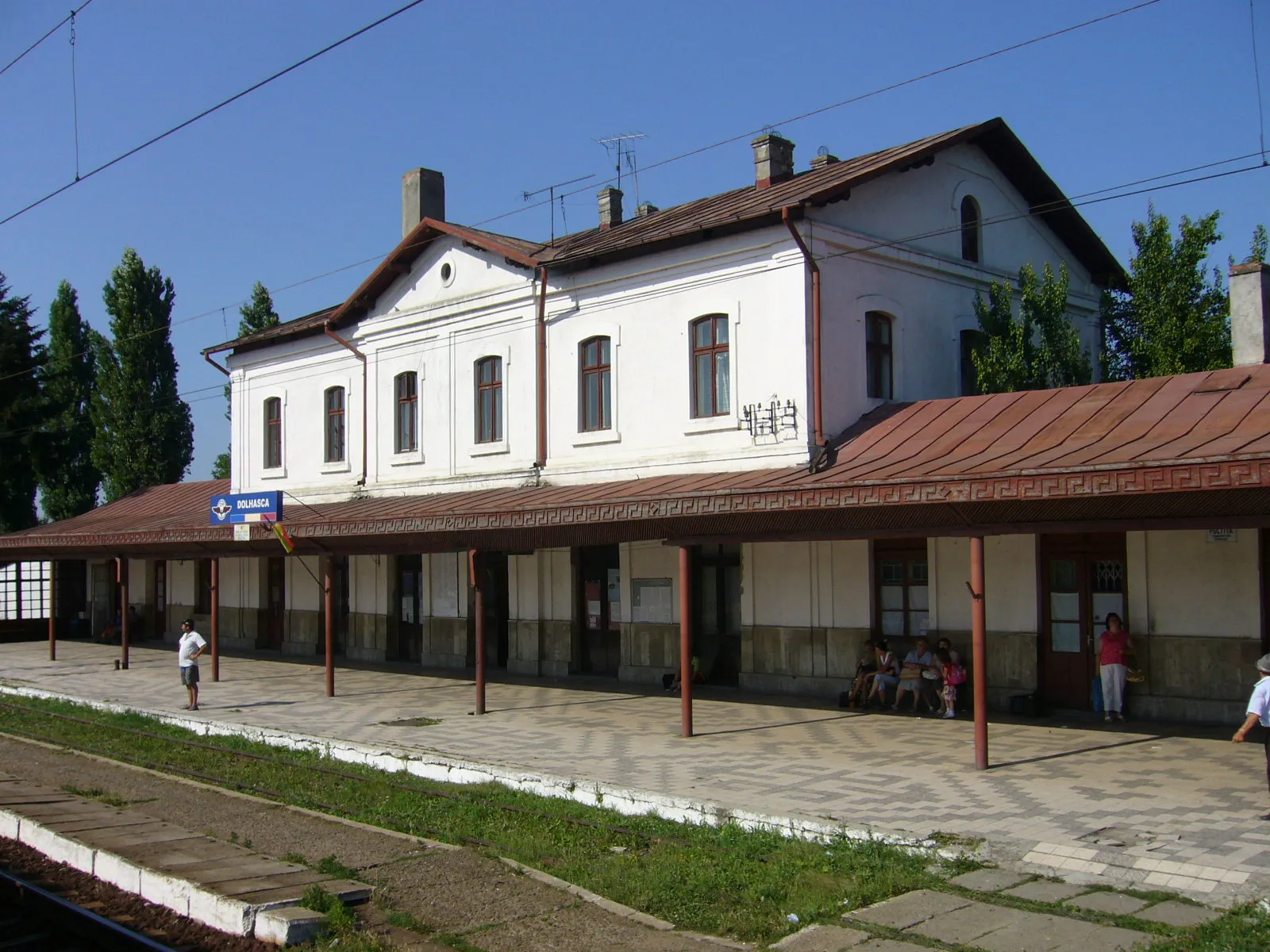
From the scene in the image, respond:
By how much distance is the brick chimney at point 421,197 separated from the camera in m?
26.4

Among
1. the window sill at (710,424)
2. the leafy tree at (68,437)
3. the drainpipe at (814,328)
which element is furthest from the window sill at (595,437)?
the leafy tree at (68,437)

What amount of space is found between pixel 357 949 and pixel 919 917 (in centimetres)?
331

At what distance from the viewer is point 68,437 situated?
43.0 metres

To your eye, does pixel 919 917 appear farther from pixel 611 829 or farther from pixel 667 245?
pixel 667 245

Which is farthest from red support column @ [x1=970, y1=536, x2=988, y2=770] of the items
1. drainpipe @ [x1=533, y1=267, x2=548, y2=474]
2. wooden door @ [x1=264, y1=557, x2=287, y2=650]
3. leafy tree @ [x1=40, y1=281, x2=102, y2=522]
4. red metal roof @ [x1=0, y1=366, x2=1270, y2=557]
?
leafy tree @ [x1=40, y1=281, x2=102, y2=522]

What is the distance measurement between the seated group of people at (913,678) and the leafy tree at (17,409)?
35228 millimetres

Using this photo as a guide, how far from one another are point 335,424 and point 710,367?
436 inches

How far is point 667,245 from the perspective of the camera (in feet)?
60.0

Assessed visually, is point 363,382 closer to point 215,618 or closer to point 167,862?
Result: point 215,618

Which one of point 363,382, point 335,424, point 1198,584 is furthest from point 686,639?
point 335,424

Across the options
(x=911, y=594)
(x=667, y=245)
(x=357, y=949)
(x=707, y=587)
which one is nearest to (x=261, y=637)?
(x=707, y=587)

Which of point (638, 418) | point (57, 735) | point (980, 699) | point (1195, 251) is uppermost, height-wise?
point (1195, 251)

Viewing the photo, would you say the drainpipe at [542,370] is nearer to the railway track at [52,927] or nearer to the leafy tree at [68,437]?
the railway track at [52,927]

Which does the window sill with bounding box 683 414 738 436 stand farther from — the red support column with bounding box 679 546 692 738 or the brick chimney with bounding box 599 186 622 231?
the brick chimney with bounding box 599 186 622 231
